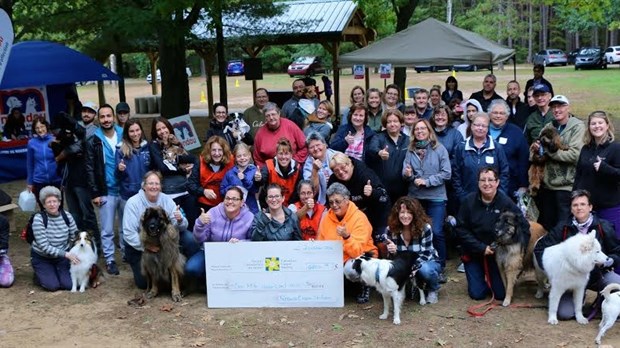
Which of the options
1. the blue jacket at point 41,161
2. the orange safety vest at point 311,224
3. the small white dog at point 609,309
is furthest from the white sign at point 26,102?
the small white dog at point 609,309

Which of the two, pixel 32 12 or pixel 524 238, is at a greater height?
pixel 32 12

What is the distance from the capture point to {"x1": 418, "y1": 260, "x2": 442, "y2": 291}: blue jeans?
552 cm

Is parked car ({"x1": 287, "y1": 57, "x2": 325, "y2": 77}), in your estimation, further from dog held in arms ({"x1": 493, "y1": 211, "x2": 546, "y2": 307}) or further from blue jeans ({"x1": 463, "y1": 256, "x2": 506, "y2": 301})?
dog held in arms ({"x1": 493, "y1": 211, "x2": 546, "y2": 307})

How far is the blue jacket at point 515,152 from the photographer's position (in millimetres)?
6406

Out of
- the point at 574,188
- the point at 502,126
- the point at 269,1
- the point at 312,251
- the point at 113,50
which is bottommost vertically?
the point at 312,251

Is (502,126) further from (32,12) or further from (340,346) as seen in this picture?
(32,12)

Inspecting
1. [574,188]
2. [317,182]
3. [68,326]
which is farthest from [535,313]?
[68,326]

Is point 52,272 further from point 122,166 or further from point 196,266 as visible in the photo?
point 196,266

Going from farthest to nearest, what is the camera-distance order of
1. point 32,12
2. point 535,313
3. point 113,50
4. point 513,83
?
point 113,50
point 32,12
point 513,83
point 535,313

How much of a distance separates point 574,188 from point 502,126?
1077 millimetres

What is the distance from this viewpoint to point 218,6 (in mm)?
10133

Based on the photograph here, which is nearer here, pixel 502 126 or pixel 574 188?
pixel 574 188

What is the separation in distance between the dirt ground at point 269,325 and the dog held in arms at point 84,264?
140 mm

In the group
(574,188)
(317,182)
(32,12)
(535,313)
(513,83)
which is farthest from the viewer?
(32,12)
